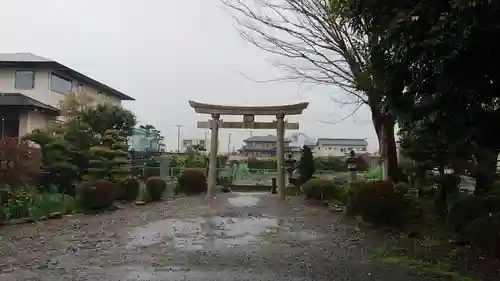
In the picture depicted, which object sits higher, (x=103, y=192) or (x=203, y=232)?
(x=103, y=192)

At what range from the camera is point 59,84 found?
743 inches

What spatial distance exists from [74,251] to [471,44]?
15.7ft

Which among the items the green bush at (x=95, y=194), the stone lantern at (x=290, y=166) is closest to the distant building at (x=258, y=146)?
the stone lantern at (x=290, y=166)

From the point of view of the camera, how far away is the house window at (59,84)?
59.9ft

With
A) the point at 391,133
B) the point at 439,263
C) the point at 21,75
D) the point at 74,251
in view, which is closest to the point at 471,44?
the point at 439,263

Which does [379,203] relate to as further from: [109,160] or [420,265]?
[109,160]

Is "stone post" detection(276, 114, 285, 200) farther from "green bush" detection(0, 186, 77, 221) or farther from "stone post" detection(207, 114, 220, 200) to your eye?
"green bush" detection(0, 186, 77, 221)

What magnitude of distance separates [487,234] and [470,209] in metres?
1.18

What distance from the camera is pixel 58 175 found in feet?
34.9

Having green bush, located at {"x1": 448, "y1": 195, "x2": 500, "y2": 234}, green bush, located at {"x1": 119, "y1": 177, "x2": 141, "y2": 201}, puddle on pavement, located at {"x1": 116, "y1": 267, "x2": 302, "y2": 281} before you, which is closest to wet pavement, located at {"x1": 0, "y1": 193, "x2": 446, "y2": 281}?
puddle on pavement, located at {"x1": 116, "y1": 267, "x2": 302, "y2": 281}

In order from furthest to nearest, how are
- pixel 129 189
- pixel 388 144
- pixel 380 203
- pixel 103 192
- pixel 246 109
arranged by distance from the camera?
1. pixel 246 109
2. pixel 129 189
3. pixel 388 144
4. pixel 103 192
5. pixel 380 203

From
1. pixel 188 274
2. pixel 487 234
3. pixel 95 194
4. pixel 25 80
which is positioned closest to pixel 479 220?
pixel 487 234

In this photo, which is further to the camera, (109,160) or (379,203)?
(109,160)

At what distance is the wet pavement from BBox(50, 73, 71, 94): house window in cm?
1080
